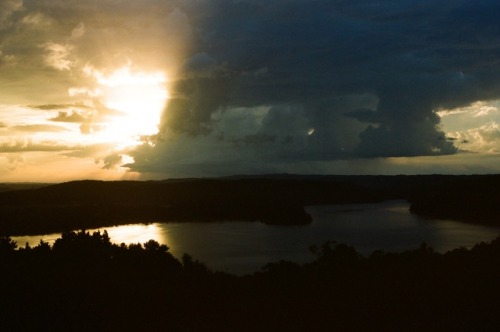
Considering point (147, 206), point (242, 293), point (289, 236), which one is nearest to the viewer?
point (242, 293)

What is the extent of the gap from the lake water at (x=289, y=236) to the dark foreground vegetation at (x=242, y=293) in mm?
22410

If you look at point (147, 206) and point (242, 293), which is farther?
point (147, 206)

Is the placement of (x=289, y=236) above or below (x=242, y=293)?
below

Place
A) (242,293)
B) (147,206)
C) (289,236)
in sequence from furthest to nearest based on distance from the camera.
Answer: (147,206), (289,236), (242,293)

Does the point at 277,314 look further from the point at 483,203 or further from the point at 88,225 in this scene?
the point at 483,203

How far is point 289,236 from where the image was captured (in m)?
104

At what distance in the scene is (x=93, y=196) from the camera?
159 metres

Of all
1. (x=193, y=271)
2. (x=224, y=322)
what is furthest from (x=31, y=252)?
(x=224, y=322)

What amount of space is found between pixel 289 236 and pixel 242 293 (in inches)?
2787

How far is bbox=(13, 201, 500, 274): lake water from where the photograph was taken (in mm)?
77500

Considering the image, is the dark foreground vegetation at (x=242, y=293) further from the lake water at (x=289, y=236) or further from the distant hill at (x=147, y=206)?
the distant hill at (x=147, y=206)

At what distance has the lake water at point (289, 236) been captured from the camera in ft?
254

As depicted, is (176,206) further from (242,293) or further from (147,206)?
(242,293)

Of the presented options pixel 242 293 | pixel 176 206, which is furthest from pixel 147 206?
pixel 242 293
